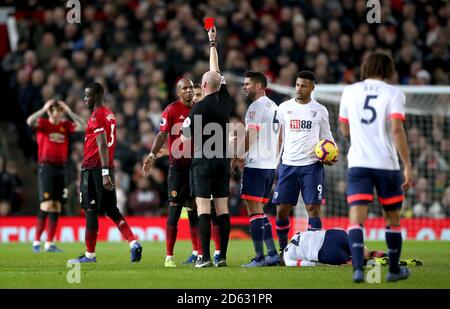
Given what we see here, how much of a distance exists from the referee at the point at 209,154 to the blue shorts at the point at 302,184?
3.33 feet

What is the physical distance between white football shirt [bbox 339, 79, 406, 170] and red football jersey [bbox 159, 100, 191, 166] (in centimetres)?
351

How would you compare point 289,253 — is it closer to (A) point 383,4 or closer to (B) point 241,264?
(B) point 241,264

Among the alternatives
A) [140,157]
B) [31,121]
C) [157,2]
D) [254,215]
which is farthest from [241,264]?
[157,2]

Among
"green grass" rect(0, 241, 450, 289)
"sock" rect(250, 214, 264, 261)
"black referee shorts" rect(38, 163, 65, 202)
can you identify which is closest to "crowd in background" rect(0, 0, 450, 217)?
"black referee shorts" rect(38, 163, 65, 202)

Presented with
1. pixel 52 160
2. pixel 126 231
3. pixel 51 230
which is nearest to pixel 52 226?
pixel 51 230

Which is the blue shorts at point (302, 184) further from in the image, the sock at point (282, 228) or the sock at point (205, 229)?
the sock at point (205, 229)

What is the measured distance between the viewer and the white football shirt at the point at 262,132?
12383 mm

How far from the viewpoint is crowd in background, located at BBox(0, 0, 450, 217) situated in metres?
22.1

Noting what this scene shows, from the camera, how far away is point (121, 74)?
76.7 feet

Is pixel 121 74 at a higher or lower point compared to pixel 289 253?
higher

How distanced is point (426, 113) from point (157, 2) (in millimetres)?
7594

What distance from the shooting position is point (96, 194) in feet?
44.3

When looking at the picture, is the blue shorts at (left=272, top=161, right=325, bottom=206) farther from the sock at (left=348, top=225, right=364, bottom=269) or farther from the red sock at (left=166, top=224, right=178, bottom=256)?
the sock at (left=348, top=225, right=364, bottom=269)

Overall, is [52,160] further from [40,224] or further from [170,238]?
[170,238]
